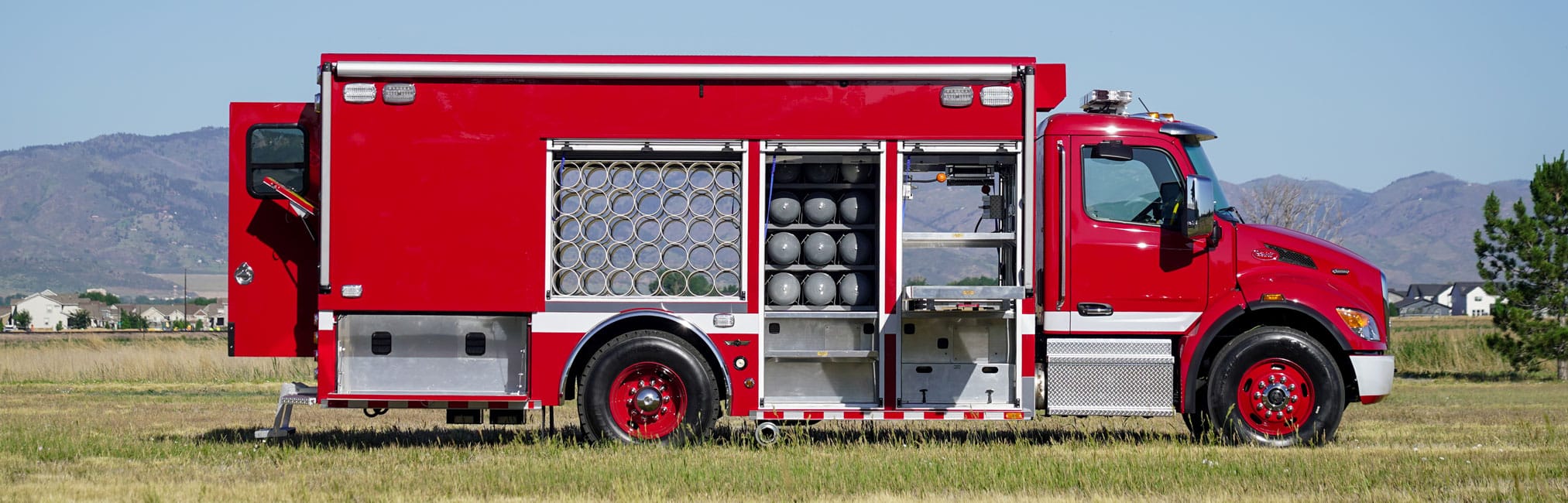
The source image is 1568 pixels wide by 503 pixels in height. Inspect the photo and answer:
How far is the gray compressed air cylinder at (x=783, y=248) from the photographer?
467 inches

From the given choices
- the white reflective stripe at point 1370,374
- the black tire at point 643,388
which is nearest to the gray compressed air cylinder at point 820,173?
the black tire at point 643,388

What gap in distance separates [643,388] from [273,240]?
3.20m

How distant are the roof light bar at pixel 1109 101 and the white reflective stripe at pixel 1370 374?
8.74 ft

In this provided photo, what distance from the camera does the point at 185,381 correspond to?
89.3ft

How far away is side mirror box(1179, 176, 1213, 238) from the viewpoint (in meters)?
11.6

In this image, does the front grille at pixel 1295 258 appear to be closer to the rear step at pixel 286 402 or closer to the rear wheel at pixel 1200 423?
the rear wheel at pixel 1200 423

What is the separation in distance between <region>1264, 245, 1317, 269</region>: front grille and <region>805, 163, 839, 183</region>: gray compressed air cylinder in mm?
3471

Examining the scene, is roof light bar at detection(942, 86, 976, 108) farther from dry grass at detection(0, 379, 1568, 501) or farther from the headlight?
the headlight

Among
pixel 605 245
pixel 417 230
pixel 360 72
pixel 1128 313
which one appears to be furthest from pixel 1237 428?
pixel 360 72

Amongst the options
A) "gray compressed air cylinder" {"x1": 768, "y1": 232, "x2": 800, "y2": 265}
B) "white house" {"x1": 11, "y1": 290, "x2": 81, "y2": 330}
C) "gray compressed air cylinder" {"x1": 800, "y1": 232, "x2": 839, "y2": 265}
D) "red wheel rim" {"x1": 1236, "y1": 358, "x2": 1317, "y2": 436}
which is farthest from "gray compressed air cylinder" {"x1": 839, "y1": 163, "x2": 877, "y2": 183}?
"white house" {"x1": 11, "y1": 290, "x2": 81, "y2": 330}

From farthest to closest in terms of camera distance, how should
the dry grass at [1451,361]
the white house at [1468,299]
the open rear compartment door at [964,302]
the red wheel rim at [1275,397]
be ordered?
the white house at [1468,299] → the dry grass at [1451,361] → the red wheel rim at [1275,397] → the open rear compartment door at [964,302]

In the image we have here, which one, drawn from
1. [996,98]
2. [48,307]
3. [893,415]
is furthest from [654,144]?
[48,307]

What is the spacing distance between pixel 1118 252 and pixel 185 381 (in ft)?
66.7

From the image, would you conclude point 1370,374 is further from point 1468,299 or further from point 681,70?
point 1468,299
